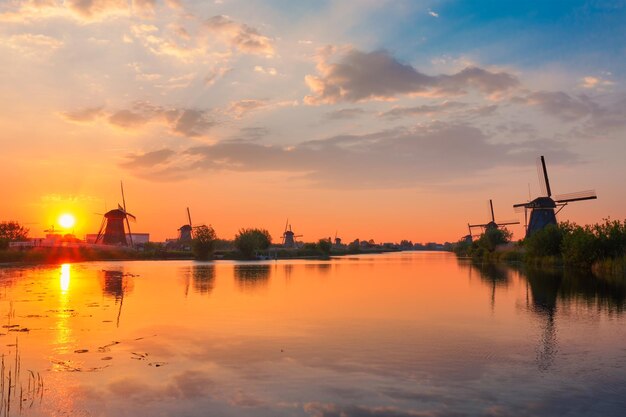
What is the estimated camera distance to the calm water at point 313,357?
37.1 ft

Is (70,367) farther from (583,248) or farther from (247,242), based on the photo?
(247,242)

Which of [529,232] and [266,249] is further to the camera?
[266,249]

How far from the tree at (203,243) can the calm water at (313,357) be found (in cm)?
9052

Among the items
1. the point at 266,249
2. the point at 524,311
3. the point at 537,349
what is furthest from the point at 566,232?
the point at 266,249

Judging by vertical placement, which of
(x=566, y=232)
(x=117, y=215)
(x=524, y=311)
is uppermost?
(x=117, y=215)

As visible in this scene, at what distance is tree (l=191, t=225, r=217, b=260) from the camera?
121 meters

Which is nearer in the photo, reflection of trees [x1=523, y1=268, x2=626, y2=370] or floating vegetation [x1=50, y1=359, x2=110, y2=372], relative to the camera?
floating vegetation [x1=50, y1=359, x2=110, y2=372]

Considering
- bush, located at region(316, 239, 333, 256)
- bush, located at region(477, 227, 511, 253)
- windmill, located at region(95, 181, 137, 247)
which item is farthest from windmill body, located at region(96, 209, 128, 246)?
bush, located at region(477, 227, 511, 253)

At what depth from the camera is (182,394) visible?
12.0 meters

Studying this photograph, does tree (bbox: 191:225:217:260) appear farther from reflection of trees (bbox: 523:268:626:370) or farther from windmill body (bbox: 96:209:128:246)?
reflection of trees (bbox: 523:268:626:370)

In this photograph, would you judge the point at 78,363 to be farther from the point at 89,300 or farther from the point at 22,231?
the point at 22,231

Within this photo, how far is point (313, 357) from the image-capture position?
16.1m

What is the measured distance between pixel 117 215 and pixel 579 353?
129m

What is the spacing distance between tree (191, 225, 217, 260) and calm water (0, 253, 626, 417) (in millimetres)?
90518
